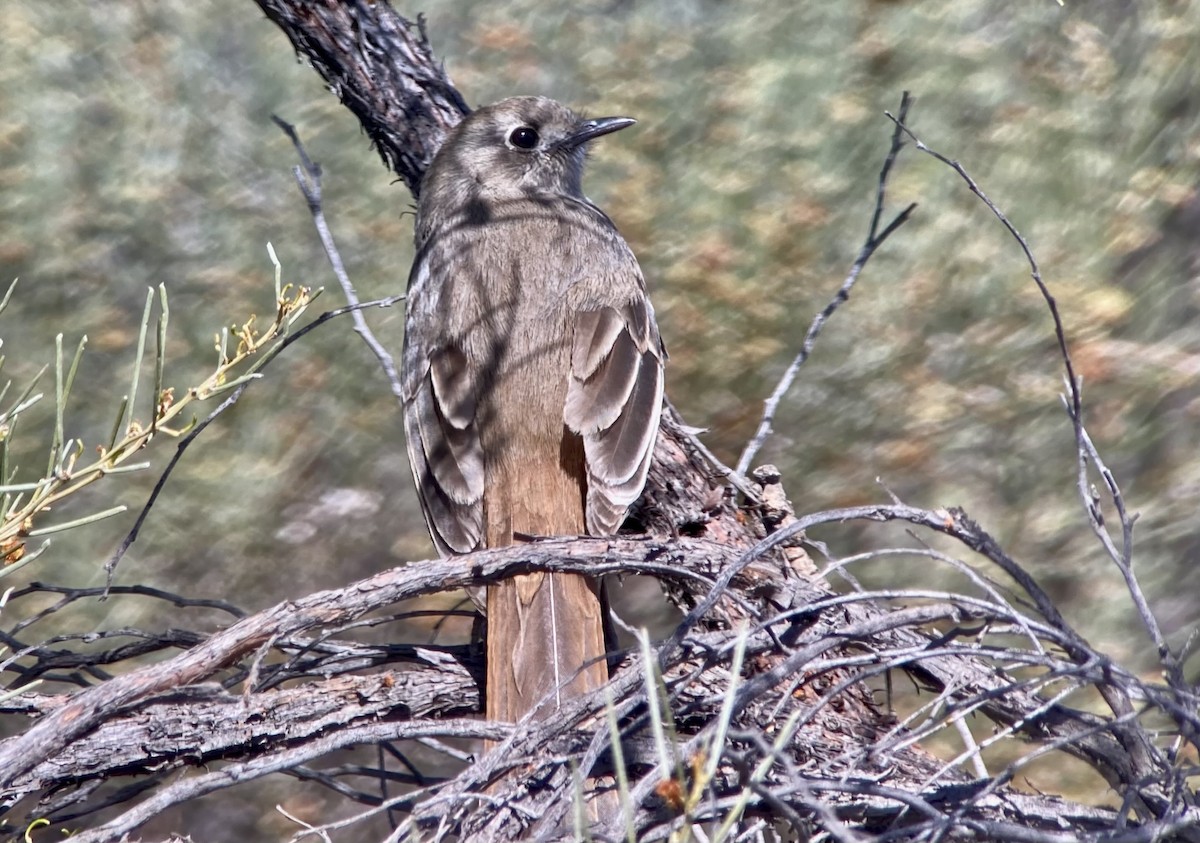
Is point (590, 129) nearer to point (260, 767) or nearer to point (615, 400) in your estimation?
point (615, 400)

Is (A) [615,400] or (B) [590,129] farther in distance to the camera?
(B) [590,129]

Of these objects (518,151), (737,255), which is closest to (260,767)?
(518,151)

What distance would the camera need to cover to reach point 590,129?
5.11 meters

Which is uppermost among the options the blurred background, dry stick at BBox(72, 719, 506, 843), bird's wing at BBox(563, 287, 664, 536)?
the blurred background

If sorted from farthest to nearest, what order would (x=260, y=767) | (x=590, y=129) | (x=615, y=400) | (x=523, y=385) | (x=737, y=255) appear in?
(x=737, y=255), (x=590, y=129), (x=523, y=385), (x=615, y=400), (x=260, y=767)

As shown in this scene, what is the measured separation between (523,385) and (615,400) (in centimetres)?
30

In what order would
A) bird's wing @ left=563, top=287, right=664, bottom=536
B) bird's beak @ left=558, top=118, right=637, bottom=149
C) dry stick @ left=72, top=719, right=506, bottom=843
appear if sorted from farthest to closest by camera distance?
bird's beak @ left=558, top=118, right=637, bottom=149
bird's wing @ left=563, top=287, right=664, bottom=536
dry stick @ left=72, top=719, right=506, bottom=843

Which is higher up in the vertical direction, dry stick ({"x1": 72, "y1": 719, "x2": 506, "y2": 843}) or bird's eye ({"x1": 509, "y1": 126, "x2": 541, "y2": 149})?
bird's eye ({"x1": 509, "y1": 126, "x2": 541, "y2": 149})

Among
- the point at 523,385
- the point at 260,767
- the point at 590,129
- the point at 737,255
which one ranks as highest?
the point at 590,129

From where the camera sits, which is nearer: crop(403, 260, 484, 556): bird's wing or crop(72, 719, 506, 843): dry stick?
crop(72, 719, 506, 843): dry stick

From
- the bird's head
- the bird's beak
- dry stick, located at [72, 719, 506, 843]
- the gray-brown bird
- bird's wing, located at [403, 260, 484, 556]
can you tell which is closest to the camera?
dry stick, located at [72, 719, 506, 843]

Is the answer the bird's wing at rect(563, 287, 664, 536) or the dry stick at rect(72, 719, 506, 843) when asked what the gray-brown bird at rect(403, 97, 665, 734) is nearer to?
the bird's wing at rect(563, 287, 664, 536)

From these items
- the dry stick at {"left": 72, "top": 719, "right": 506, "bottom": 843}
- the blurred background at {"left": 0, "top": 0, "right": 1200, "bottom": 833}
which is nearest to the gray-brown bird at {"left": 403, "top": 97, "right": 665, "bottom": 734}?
the dry stick at {"left": 72, "top": 719, "right": 506, "bottom": 843}

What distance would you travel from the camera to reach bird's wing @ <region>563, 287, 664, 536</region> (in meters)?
4.00
